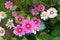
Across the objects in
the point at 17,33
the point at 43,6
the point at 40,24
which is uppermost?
the point at 43,6

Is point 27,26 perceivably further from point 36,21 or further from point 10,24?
point 10,24

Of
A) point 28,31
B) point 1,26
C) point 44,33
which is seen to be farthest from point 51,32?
point 1,26

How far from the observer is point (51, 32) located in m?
2.29

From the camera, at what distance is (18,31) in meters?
2.21

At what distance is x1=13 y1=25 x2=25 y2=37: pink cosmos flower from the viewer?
86.8 inches

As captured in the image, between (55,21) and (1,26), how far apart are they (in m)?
0.55

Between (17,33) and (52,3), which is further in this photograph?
(52,3)

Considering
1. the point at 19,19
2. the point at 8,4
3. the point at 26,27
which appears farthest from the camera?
the point at 8,4

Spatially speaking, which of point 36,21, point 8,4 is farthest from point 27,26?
point 8,4

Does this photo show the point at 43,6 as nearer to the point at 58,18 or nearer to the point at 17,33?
the point at 58,18

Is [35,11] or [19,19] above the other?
[35,11]

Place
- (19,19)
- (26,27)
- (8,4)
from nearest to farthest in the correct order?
(26,27) < (19,19) < (8,4)

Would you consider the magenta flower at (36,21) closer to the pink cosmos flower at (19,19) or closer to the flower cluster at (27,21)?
the flower cluster at (27,21)

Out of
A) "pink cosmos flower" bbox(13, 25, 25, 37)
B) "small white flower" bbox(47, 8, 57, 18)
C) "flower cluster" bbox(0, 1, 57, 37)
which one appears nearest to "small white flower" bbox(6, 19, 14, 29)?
"flower cluster" bbox(0, 1, 57, 37)
